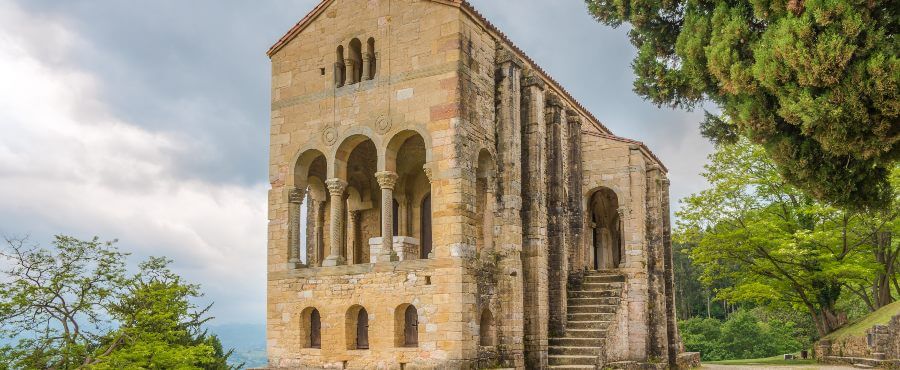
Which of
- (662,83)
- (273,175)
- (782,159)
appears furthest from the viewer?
(273,175)

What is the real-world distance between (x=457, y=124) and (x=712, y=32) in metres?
6.54

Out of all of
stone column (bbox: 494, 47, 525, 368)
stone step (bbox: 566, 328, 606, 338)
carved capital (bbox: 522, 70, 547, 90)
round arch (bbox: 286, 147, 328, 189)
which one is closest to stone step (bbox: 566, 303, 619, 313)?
stone step (bbox: 566, 328, 606, 338)

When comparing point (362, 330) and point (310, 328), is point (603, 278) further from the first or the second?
point (310, 328)

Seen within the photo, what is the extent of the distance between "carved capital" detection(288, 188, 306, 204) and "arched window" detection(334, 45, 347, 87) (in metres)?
2.95

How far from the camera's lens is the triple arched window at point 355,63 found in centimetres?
1848

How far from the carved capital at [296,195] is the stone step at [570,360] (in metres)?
7.68

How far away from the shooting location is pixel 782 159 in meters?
11.7

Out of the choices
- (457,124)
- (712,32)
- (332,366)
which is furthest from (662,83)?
(332,366)

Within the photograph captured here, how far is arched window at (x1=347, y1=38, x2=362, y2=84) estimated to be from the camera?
18766 mm

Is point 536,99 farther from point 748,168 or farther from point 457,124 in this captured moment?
point 748,168

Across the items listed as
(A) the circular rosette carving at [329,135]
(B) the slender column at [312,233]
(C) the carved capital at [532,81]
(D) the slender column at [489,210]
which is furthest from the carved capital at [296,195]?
(C) the carved capital at [532,81]

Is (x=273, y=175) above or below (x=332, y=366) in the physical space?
above

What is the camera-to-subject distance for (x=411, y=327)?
1805 centimetres

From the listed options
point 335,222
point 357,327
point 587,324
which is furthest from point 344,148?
point 587,324
